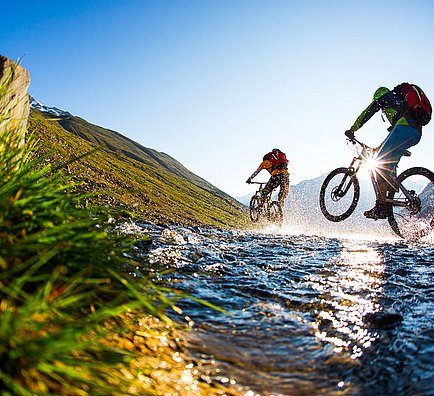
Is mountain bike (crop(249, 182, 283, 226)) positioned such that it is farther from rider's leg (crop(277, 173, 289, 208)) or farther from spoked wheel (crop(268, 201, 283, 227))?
rider's leg (crop(277, 173, 289, 208))

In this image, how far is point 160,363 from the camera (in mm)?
2418

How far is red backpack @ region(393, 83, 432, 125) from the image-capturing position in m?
11.5

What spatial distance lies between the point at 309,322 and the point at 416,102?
407 inches

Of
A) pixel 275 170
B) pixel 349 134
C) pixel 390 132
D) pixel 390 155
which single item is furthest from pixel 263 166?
pixel 390 132

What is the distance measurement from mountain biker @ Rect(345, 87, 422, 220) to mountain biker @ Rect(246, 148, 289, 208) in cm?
941

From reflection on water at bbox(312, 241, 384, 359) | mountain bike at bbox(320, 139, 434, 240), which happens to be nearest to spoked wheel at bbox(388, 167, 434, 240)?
mountain bike at bbox(320, 139, 434, 240)

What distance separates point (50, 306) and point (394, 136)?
1261cm

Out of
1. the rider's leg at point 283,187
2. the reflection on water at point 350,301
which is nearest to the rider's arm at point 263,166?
the rider's leg at point 283,187

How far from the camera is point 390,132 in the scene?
12.2m

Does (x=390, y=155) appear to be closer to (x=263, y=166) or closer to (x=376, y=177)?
(x=376, y=177)

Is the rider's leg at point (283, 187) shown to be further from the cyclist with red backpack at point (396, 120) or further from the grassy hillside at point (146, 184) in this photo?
the grassy hillside at point (146, 184)

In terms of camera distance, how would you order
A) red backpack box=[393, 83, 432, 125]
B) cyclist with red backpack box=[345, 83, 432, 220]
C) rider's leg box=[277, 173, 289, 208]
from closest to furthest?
red backpack box=[393, 83, 432, 125]
cyclist with red backpack box=[345, 83, 432, 220]
rider's leg box=[277, 173, 289, 208]

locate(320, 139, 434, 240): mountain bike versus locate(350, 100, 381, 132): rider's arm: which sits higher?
locate(350, 100, 381, 132): rider's arm

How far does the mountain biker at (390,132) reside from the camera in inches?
469
